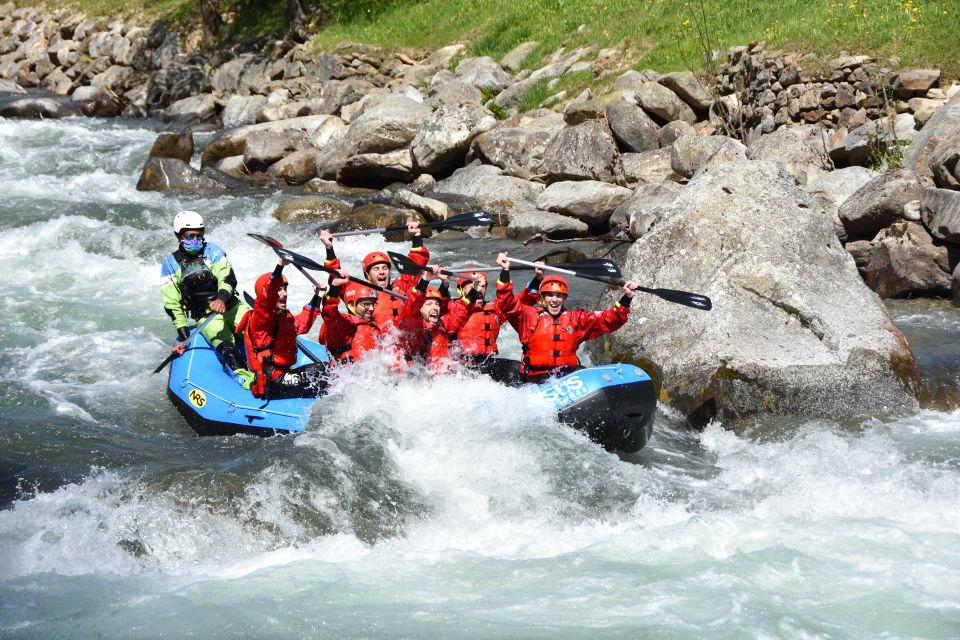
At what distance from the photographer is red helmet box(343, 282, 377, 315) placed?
24.3 ft

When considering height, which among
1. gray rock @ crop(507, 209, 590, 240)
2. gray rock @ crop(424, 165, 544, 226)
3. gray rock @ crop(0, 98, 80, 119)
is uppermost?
gray rock @ crop(507, 209, 590, 240)

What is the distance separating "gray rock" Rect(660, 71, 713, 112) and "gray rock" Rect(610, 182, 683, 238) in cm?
298

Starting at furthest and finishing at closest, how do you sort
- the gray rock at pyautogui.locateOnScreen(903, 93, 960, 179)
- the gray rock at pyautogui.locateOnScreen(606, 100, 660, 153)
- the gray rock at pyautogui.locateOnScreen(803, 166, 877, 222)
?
the gray rock at pyautogui.locateOnScreen(606, 100, 660, 153), the gray rock at pyautogui.locateOnScreen(803, 166, 877, 222), the gray rock at pyautogui.locateOnScreen(903, 93, 960, 179)

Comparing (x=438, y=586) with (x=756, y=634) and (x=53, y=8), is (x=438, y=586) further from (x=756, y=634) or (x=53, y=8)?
(x=53, y=8)

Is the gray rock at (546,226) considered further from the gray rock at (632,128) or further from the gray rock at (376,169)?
the gray rock at (376,169)

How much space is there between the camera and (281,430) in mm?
7109

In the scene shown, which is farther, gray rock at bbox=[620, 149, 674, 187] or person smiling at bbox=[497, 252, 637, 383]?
gray rock at bbox=[620, 149, 674, 187]

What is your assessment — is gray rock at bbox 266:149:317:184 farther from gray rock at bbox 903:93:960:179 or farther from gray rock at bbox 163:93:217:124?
gray rock at bbox 903:93:960:179

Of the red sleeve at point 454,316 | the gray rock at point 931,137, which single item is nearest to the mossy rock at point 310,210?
the red sleeve at point 454,316

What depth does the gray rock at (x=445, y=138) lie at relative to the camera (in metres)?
15.6

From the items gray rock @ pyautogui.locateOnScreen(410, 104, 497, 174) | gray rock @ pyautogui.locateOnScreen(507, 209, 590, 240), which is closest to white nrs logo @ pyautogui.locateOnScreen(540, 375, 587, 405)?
gray rock @ pyautogui.locateOnScreen(507, 209, 590, 240)

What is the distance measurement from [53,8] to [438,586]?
34811 mm

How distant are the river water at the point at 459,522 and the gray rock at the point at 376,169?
26.4 feet

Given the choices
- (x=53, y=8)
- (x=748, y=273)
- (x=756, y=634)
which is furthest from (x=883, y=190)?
(x=53, y=8)
